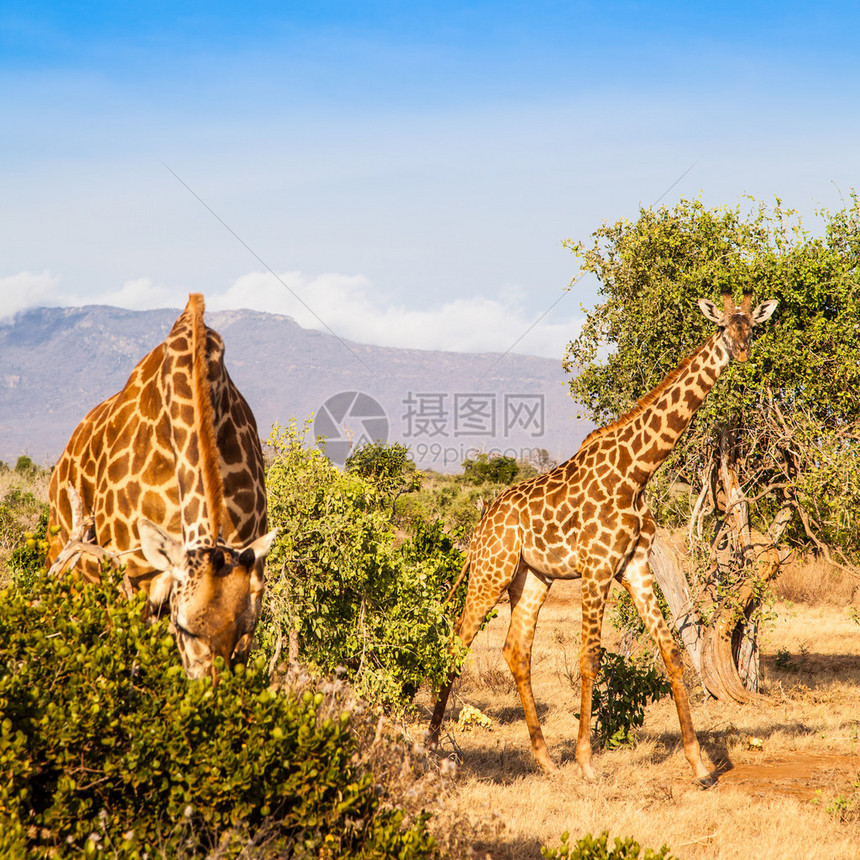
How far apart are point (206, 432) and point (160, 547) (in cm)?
75

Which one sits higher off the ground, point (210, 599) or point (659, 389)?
point (659, 389)

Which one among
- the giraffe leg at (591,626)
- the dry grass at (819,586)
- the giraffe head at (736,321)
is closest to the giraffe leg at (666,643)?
the giraffe leg at (591,626)

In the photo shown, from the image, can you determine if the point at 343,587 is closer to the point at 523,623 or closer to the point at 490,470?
the point at 523,623

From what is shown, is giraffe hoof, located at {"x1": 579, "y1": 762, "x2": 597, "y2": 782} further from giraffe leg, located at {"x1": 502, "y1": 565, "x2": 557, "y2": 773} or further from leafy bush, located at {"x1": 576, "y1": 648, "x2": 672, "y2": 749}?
leafy bush, located at {"x1": 576, "y1": 648, "x2": 672, "y2": 749}

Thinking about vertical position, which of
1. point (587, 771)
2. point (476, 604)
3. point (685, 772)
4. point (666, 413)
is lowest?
point (685, 772)

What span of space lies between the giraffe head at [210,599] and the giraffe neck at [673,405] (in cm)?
613

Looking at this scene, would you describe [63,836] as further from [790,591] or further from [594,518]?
[790,591]

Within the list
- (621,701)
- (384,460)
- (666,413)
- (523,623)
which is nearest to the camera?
(666,413)

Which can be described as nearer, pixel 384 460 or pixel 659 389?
pixel 659 389

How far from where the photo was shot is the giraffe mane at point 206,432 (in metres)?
4.95

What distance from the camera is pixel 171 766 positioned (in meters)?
4.11

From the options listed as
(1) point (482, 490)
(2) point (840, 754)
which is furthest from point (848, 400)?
(1) point (482, 490)

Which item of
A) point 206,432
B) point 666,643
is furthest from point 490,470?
point 206,432

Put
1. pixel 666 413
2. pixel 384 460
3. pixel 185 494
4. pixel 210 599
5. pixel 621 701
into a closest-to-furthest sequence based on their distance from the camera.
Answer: pixel 210 599 → pixel 185 494 → pixel 666 413 → pixel 621 701 → pixel 384 460
